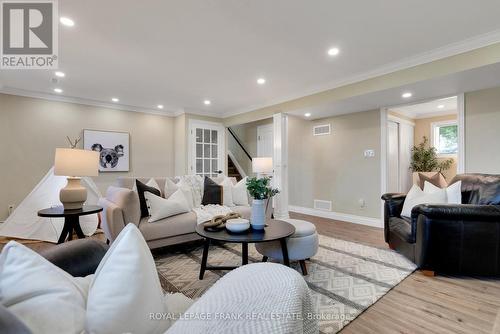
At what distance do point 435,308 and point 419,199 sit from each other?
1.38m

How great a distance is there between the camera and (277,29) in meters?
2.37

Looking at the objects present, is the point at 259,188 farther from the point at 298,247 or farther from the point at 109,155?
the point at 109,155

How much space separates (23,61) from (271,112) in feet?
12.5

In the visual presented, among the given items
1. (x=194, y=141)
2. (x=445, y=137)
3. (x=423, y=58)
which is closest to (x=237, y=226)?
(x=423, y=58)

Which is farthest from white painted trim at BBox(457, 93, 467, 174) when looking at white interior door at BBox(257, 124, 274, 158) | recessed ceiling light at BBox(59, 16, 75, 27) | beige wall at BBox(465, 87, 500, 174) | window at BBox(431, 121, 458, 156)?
recessed ceiling light at BBox(59, 16, 75, 27)

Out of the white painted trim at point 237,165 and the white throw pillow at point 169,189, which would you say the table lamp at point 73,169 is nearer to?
the white throw pillow at point 169,189

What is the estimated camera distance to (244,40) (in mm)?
2566

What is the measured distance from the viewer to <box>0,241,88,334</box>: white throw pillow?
1.85ft

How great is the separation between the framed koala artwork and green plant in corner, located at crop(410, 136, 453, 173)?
6469 mm

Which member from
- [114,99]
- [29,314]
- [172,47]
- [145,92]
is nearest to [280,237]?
[29,314]

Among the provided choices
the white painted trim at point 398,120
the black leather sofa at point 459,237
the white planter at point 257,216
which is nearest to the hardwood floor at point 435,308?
the black leather sofa at point 459,237

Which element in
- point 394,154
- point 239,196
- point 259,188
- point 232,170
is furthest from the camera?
point 232,170

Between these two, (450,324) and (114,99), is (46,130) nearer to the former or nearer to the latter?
(114,99)

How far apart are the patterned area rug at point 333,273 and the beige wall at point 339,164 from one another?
1.61 metres
